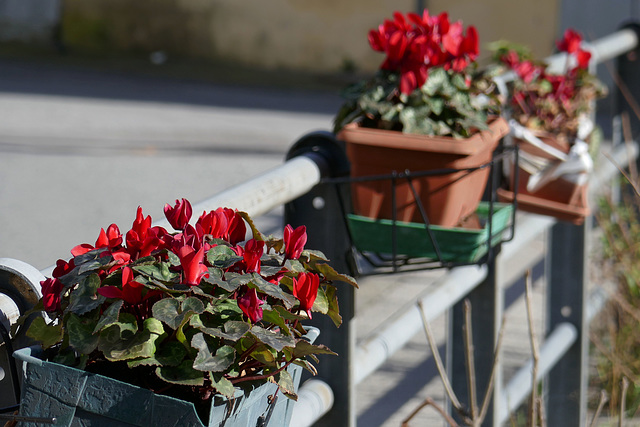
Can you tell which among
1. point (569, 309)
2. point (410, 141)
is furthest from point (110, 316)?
point (569, 309)

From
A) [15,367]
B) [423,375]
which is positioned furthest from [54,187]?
[15,367]

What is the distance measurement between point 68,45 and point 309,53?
268cm

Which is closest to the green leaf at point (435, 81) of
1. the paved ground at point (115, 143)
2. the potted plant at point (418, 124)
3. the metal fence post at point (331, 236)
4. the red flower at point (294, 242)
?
the potted plant at point (418, 124)

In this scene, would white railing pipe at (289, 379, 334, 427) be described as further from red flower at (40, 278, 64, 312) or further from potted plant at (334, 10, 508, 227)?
red flower at (40, 278, 64, 312)

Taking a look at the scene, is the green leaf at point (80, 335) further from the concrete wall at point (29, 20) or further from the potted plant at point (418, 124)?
the concrete wall at point (29, 20)

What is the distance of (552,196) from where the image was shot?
5.90ft

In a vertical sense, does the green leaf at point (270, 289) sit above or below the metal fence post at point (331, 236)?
above

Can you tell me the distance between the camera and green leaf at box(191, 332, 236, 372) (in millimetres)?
689

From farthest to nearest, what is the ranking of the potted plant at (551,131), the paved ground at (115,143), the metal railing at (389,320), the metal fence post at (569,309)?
the paved ground at (115,143)
the metal fence post at (569,309)
the potted plant at (551,131)
the metal railing at (389,320)

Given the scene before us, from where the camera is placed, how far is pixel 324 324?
1.35 metres

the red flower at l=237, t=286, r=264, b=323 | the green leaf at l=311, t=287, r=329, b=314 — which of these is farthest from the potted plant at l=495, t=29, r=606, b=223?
the red flower at l=237, t=286, r=264, b=323

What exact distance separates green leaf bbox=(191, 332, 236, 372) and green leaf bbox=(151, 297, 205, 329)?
0.06 ft

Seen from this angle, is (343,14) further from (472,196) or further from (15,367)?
(15,367)

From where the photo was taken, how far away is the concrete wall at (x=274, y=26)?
810cm
